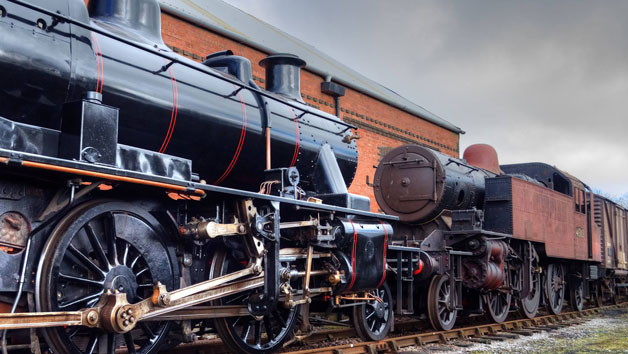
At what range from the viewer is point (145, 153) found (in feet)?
11.6

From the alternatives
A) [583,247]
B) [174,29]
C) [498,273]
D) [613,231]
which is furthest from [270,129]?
[613,231]

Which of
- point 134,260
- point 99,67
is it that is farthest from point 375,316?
point 99,67

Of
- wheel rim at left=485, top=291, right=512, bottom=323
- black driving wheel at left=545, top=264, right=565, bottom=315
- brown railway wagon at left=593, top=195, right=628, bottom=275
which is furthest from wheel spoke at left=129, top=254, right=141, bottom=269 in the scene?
brown railway wagon at left=593, top=195, right=628, bottom=275

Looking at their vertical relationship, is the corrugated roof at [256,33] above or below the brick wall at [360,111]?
above

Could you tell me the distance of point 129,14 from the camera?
457 centimetres

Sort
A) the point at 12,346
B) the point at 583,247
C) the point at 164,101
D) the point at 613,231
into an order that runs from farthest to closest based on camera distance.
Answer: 1. the point at 613,231
2. the point at 583,247
3. the point at 164,101
4. the point at 12,346

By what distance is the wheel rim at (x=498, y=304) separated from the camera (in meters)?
9.57

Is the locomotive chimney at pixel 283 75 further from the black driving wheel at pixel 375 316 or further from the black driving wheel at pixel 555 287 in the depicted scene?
the black driving wheel at pixel 555 287

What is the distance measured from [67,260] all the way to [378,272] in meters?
3.21

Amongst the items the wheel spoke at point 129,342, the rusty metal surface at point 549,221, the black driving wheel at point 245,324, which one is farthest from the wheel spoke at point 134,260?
the rusty metal surface at point 549,221

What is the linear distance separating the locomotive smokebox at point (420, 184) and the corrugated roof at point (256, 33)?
11.9 ft

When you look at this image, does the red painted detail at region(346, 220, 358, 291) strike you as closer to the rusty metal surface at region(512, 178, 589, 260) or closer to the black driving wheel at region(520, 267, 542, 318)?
the rusty metal surface at region(512, 178, 589, 260)

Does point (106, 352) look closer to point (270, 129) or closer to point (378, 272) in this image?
point (270, 129)

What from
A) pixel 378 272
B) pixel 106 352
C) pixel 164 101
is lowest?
pixel 106 352
